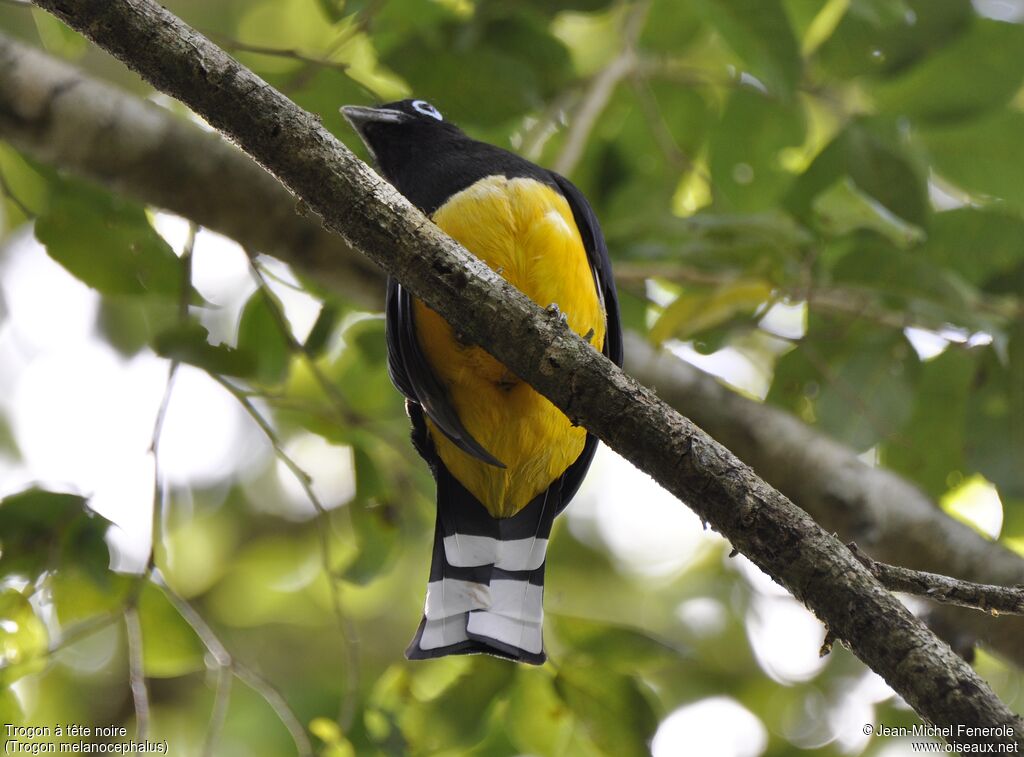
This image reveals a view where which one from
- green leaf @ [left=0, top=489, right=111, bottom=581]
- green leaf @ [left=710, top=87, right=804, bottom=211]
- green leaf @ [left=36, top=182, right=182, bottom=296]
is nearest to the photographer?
green leaf @ [left=0, top=489, right=111, bottom=581]

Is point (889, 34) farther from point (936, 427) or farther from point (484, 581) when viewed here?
point (484, 581)

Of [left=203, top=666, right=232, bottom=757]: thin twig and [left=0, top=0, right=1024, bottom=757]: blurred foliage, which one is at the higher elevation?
[left=0, top=0, right=1024, bottom=757]: blurred foliage

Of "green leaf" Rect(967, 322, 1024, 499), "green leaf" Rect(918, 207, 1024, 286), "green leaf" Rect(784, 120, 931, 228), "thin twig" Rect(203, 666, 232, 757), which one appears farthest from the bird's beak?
"green leaf" Rect(967, 322, 1024, 499)

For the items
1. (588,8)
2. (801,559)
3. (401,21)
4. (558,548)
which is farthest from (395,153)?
(558,548)

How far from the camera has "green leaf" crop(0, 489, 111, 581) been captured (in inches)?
112

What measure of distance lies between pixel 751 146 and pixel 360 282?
Answer: 163cm

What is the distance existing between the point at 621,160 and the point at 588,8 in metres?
0.74

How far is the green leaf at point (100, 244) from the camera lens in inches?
131

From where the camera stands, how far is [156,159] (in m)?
3.48

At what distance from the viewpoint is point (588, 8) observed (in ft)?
12.0

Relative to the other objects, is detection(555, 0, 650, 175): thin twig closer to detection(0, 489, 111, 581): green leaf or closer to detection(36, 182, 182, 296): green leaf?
detection(36, 182, 182, 296): green leaf

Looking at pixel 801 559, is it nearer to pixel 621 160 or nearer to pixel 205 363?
pixel 205 363

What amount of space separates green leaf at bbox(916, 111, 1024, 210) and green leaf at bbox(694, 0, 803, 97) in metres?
0.79

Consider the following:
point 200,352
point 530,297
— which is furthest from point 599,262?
point 200,352
